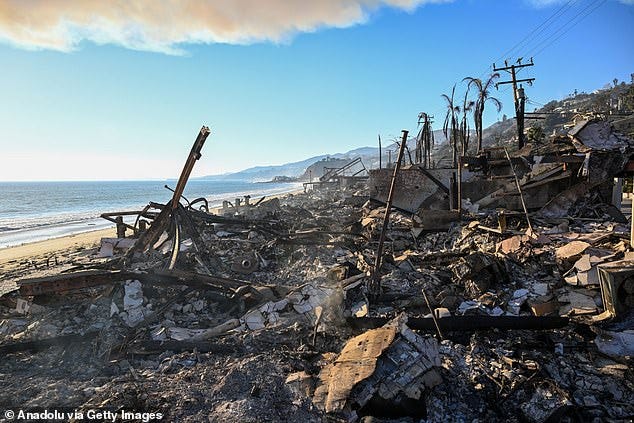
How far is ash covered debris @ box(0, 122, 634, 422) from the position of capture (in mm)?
3732

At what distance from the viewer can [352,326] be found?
5.44 meters

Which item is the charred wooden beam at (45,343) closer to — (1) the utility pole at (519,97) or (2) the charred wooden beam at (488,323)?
(2) the charred wooden beam at (488,323)

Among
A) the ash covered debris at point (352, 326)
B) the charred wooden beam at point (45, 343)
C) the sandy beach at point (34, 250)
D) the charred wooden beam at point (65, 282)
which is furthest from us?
the sandy beach at point (34, 250)

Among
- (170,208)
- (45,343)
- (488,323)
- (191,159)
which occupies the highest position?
(191,159)

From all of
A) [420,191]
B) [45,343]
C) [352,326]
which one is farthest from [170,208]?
[420,191]

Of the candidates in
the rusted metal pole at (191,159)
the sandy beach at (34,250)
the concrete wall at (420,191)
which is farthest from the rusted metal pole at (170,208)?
the sandy beach at (34,250)

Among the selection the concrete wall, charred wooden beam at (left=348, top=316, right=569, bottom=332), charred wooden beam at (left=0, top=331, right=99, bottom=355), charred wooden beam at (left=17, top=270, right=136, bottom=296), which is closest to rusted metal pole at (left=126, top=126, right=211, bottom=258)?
charred wooden beam at (left=17, top=270, right=136, bottom=296)

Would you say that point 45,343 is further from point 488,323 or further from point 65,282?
point 488,323

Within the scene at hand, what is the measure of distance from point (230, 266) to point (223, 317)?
9.88 feet

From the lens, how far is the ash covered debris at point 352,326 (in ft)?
12.2

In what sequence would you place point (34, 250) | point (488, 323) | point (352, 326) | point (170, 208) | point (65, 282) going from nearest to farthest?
1. point (488, 323)
2. point (352, 326)
3. point (65, 282)
4. point (170, 208)
5. point (34, 250)

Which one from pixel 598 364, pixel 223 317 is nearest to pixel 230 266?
pixel 223 317

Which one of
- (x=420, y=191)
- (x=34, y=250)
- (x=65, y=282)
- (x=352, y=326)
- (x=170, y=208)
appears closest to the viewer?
(x=352, y=326)

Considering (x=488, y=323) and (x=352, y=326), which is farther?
(x=352, y=326)
